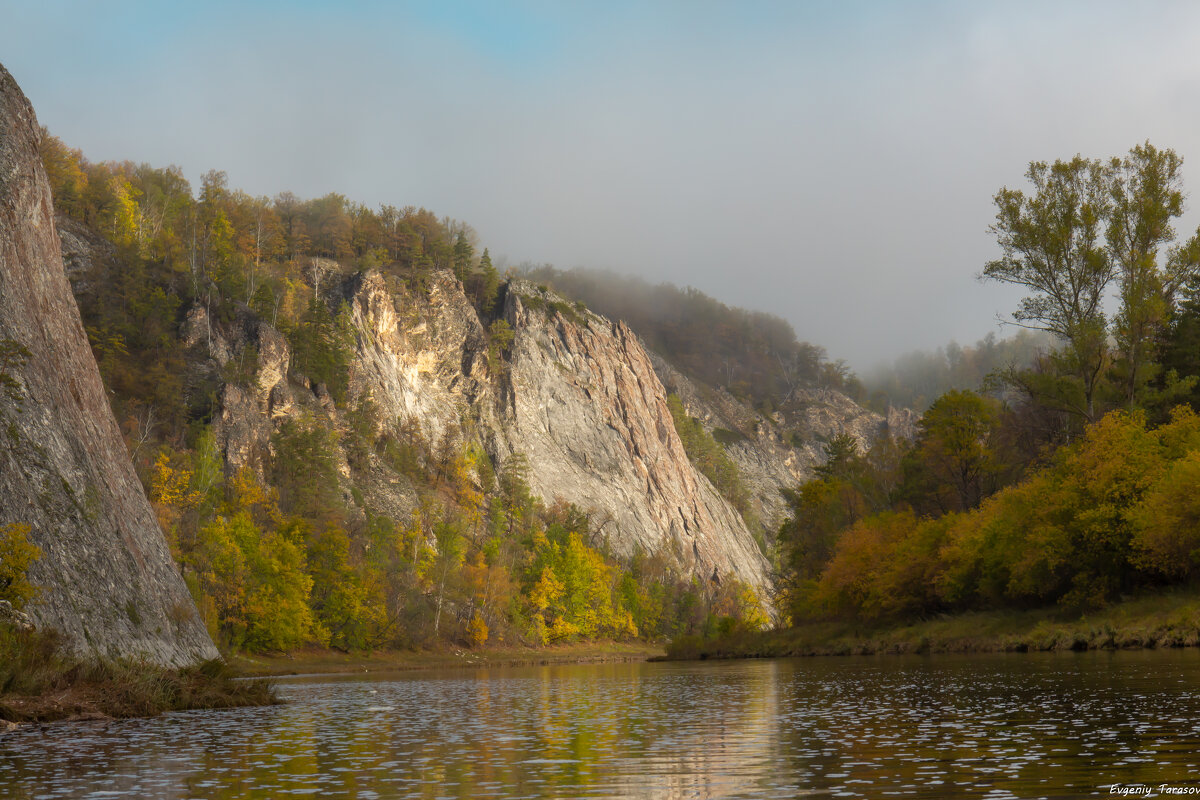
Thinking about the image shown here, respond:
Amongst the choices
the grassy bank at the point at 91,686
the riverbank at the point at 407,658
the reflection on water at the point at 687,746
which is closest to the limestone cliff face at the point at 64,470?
the grassy bank at the point at 91,686

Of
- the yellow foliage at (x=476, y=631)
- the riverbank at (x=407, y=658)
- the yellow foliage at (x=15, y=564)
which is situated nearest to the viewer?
the yellow foliage at (x=15, y=564)

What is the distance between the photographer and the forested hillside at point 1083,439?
4862 cm

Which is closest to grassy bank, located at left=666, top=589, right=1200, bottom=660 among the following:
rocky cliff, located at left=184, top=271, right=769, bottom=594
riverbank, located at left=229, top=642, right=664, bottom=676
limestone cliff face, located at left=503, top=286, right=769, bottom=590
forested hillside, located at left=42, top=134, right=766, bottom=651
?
riverbank, located at left=229, top=642, right=664, bottom=676

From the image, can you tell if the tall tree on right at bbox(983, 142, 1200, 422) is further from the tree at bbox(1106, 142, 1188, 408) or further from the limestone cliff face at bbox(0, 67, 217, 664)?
the limestone cliff face at bbox(0, 67, 217, 664)

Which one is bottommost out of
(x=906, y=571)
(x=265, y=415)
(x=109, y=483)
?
(x=906, y=571)

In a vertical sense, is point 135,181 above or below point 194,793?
above

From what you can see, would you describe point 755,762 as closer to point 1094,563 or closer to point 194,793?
point 194,793

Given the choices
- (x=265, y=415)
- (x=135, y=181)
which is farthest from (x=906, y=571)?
(x=135, y=181)

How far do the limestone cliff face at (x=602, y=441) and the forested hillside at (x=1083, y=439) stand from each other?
91.1 meters

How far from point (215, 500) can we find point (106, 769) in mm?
81859

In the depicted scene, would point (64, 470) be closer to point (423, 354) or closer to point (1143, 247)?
point (1143, 247)

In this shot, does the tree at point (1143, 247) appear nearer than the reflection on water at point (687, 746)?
No

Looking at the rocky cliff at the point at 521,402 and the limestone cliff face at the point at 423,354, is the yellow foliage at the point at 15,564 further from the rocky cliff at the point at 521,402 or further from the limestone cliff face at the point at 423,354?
the limestone cliff face at the point at 423,354

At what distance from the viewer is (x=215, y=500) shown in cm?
9281
